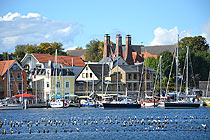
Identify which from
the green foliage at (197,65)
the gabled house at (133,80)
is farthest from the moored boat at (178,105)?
the green foliage at (197,65)

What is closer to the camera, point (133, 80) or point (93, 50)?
point (133, 80)

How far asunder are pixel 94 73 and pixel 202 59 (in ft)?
143

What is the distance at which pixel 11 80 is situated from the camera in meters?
116

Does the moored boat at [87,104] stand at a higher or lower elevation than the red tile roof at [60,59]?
lower

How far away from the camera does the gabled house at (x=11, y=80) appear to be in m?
114

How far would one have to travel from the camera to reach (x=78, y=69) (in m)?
136

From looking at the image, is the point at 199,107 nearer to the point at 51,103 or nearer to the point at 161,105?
the point at 161,105

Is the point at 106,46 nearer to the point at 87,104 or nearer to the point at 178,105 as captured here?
the point at 87,104

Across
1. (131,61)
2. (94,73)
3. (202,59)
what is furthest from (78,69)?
(202,59)

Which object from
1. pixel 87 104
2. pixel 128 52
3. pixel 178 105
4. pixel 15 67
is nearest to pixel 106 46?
pixel 128 52

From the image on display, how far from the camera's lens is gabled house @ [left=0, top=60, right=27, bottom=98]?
114312mm

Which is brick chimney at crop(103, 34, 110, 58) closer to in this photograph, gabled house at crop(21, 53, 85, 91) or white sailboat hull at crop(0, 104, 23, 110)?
gabled house at crop(21, 53, 85, 91)

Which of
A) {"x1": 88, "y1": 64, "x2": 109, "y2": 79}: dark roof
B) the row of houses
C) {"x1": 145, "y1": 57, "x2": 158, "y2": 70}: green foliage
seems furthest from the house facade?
{"x1": 145, "y1": 57, "x2": 158, "y2": 70}: green foliage

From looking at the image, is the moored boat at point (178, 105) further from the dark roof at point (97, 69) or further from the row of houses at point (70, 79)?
the dark roof at point (97, 69)
